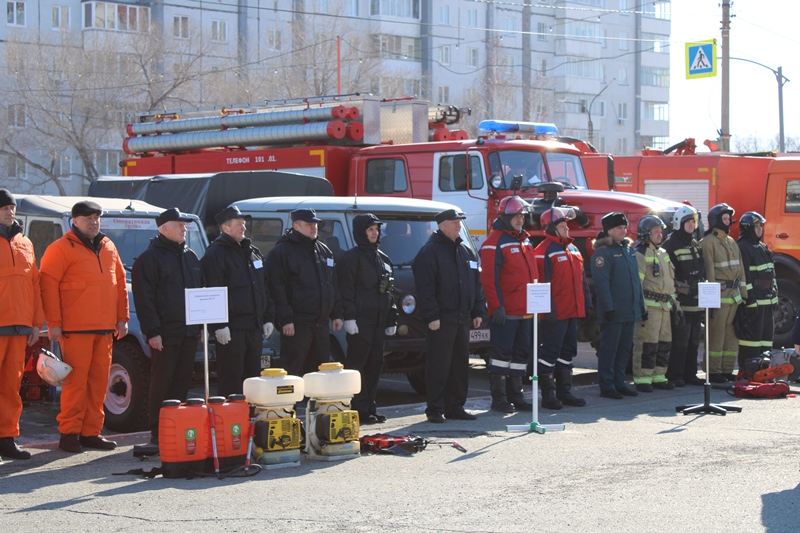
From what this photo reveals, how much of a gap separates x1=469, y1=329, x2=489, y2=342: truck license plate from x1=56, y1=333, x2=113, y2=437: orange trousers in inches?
187

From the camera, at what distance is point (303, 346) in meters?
10.6

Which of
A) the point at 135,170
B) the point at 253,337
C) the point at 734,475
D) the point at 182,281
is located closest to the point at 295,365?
the point at 253,337

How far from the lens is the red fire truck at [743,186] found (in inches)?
734

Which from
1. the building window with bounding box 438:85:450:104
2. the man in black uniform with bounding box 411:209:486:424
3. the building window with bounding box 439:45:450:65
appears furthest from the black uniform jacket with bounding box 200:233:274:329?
the building window with bounding box 439:45:450:65

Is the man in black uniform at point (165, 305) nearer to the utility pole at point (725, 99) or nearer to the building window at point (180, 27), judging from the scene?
the utility pole at point (725, 99)

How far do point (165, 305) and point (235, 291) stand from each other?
0.63 m

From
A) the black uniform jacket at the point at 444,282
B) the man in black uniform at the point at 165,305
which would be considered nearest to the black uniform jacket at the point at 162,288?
the man in black uniform at the point at 165,305

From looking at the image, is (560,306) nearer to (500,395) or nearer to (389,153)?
(500,395)

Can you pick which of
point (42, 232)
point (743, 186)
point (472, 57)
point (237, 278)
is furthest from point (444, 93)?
point (237, 278)

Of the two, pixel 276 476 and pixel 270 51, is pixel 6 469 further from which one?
pixel 270 51

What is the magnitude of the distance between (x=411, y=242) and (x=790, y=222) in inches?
335

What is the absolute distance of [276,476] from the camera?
28.1ft

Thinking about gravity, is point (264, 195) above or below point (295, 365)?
above

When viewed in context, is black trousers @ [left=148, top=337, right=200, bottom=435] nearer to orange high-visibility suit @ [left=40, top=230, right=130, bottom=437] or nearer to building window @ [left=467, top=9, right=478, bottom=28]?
orange high-visibility suit @ [left=40, top=230, right=130, bottom=437]
